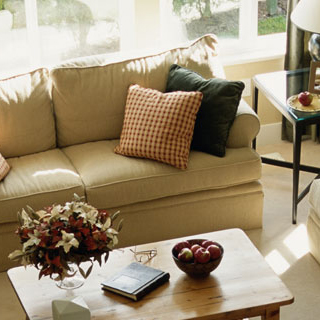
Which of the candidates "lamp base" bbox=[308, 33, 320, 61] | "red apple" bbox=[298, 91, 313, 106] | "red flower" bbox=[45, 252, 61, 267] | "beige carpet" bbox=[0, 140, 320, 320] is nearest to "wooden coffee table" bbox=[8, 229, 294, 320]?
"red flower" bbox=[45, 252, 61, 267]

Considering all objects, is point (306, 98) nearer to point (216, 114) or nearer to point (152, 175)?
point (216, 114)

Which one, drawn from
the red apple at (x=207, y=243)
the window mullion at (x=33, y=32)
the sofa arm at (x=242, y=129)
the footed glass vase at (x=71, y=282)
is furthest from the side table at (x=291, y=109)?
the footed glass vase at (x=71, y=282)

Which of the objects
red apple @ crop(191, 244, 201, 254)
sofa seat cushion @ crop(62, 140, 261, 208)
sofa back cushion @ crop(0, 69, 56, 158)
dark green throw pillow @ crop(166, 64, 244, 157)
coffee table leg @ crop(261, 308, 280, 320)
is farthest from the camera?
sofa back cushion @ crop(0, 69, 56, 158)

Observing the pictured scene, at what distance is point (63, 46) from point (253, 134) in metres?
1.44

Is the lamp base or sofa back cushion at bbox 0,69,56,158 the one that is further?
the lamp base

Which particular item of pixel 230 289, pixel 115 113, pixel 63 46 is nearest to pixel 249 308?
pixel 230 289

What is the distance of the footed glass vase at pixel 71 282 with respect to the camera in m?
2.86

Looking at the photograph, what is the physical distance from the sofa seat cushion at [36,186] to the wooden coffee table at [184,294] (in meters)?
0.55

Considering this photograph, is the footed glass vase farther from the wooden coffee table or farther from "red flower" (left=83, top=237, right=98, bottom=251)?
"red flower" (left=83, top=237, right=98, bottom=251)

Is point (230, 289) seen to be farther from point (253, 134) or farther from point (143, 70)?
Result: point (143, 70)

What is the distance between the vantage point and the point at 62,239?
8.73 feet

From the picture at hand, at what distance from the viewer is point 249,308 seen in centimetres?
272

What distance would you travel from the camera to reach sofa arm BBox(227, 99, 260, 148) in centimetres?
380

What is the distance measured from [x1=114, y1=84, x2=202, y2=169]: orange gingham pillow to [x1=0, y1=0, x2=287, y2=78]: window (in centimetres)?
92
